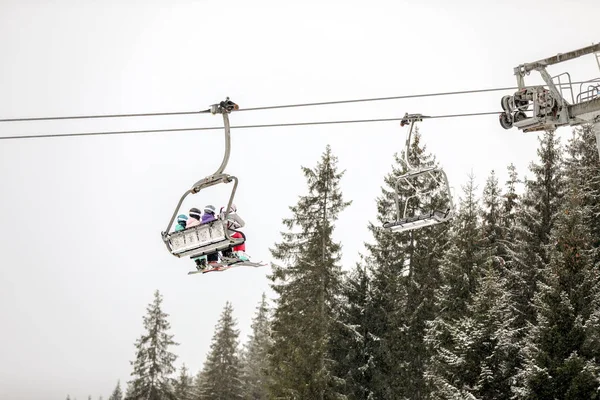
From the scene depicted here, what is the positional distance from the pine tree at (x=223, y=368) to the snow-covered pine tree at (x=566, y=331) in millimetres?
36500

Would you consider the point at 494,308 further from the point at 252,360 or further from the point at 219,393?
the point at 252,360

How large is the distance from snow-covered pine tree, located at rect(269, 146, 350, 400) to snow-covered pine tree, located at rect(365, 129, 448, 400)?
9.35 ft

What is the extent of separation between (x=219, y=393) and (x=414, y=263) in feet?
90.7

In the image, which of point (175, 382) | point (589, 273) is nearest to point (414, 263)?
point (589, 273)

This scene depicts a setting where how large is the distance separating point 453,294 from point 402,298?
5.42 metres

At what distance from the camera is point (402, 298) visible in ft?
127

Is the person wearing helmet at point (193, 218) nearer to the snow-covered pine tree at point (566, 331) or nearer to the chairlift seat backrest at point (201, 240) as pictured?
the chairlift seat backrest at point (201, 240)

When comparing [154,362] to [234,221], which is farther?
[154,362]

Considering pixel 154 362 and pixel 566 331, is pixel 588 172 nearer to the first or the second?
pixel 566 331

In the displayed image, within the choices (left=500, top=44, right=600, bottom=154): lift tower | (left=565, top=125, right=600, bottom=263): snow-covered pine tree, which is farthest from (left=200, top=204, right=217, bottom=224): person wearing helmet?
(left=565, top=125, right=600, bottom=263): snow-covered pine tree

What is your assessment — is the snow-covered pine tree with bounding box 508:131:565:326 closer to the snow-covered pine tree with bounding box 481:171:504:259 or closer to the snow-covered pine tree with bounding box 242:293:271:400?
the snow-covered pine tree with bounding box 481:171:504:259

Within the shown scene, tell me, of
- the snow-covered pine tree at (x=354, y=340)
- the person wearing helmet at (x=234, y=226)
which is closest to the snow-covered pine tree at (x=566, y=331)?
the snow-covered pine tree at (x=354, y=340)

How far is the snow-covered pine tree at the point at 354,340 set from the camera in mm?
38656

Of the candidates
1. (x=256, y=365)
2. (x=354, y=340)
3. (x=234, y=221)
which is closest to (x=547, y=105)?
(x=234, y=221)
